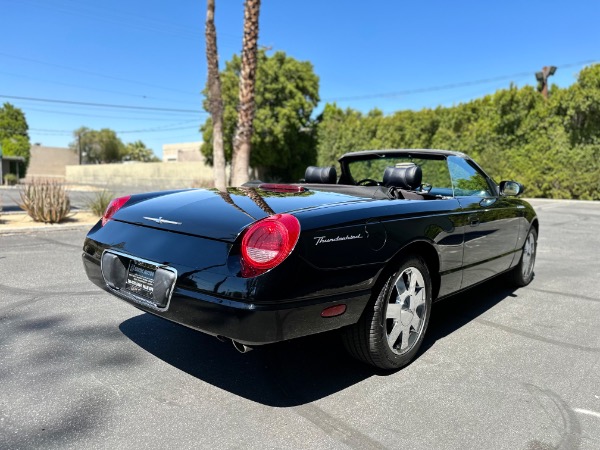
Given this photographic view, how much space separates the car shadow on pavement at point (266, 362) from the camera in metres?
2.82

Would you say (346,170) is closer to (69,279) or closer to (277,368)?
(277,368)

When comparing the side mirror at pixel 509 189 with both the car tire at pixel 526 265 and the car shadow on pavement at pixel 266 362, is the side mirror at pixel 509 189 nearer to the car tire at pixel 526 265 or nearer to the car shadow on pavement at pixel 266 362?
the car tire at pixel 526 265

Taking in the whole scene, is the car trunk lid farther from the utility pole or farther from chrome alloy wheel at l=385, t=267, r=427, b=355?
the utility pole

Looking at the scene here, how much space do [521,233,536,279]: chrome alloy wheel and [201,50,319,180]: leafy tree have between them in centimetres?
2393

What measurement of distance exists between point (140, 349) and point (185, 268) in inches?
44.1

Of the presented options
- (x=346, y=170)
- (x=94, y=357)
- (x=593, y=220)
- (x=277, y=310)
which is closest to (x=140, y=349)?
(x=94, y=357)

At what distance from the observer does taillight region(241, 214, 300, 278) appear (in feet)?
7.89

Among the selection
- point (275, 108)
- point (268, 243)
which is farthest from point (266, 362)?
point (275, 108)

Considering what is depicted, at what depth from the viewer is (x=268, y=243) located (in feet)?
8.04

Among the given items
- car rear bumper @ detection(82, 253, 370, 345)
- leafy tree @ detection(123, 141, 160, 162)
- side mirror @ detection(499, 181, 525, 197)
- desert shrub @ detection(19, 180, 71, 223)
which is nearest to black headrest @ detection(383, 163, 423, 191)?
car rear bumper @ detection(82, 253, 370, 345)

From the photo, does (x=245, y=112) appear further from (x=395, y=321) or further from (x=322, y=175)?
(x=395, y=321)

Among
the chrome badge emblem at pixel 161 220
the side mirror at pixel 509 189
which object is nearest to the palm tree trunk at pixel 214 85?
the side mirror at pixel 509 189

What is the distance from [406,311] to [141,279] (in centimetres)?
168

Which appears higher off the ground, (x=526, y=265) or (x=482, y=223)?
(x=482, y=223)
